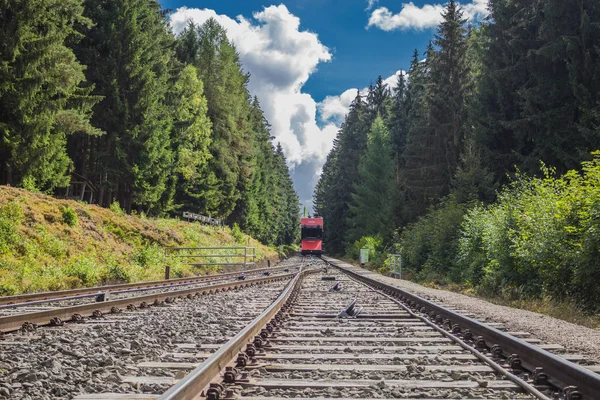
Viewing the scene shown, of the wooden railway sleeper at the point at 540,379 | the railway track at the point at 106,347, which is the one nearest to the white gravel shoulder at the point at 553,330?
the wooden railway sleeper at the point at 540,379

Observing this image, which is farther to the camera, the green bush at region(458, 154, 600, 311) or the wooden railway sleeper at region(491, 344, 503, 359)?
the green bush at region(458, 154, 600, 311)

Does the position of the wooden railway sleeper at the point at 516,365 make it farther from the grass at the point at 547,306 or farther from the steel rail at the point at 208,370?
the grass at the point at 547,306

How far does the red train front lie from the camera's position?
48906 mm

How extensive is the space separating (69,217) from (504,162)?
20.3 metres

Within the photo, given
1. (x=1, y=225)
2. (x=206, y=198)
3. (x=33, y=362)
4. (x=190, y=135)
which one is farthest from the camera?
(x=206, y=198)

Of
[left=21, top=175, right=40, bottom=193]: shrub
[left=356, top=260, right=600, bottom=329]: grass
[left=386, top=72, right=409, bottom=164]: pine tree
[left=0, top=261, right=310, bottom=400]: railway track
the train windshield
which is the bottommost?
[left=0, top=261, right=310, bottom=400]: railway track

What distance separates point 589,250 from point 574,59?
45.6 feet

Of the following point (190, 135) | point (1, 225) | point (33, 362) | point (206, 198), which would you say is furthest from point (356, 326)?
point (206, 198)

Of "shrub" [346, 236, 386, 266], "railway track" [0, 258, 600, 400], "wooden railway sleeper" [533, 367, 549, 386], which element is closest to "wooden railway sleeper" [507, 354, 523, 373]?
"railway track" [0, 258, 600, 400]

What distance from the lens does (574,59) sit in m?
19.4

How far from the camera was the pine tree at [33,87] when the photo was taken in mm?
16703

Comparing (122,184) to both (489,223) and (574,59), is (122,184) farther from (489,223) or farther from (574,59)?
(574,59)

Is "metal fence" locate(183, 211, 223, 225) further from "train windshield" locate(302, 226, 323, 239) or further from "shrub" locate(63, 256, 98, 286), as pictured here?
"shrub" locate(63, 256, 98, 286)

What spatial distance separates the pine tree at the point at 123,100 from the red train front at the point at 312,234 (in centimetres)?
2121
